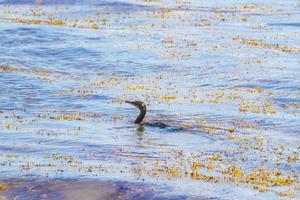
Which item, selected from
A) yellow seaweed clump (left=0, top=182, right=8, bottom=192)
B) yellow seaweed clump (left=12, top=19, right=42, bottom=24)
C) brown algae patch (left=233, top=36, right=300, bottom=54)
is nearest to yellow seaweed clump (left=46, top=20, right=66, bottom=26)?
yellow seaweed clump (left=12, top=19, right=42, bottom=24)

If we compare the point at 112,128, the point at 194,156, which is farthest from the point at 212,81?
the point at 194,156

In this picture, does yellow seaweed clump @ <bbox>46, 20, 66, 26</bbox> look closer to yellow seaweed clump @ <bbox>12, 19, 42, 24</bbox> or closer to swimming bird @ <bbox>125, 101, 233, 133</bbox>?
yellow seaweed clump @ <bbox>12, 19, 42, 24</bbox>

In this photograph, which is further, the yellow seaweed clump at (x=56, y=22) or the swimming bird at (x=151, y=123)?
the yellow seaweed clump at (x=56, y=22)

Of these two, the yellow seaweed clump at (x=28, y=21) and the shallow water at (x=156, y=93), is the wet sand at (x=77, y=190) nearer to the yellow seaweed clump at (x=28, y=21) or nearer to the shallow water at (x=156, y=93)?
the shallow water at (x=156, y=93)

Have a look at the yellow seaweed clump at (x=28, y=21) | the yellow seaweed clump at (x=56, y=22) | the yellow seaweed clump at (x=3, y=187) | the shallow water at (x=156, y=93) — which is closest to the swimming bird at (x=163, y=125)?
the shallow water at (x=156, y=93)

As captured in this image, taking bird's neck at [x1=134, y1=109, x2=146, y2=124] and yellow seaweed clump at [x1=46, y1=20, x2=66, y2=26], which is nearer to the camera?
bird's neck at [x1=134, y1=109, x2=146, y2=124]

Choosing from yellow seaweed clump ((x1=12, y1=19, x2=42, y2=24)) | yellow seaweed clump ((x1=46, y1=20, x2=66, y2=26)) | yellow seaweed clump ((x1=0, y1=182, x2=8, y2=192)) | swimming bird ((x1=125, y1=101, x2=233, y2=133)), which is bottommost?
swimming bird ((x1=125, y1=101, x2=233, y2=133))

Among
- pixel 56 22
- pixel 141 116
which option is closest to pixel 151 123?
pixel 141 116

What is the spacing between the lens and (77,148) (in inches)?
986

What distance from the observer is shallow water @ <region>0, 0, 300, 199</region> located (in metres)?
22.5

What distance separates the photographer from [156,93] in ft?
128

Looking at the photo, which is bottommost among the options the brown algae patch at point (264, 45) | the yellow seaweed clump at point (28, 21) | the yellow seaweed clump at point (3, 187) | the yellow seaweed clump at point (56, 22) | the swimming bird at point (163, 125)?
the swimming bird at point (163, 125)

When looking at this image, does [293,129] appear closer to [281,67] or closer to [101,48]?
[281,67]

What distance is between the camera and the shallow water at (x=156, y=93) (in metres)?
22.5
